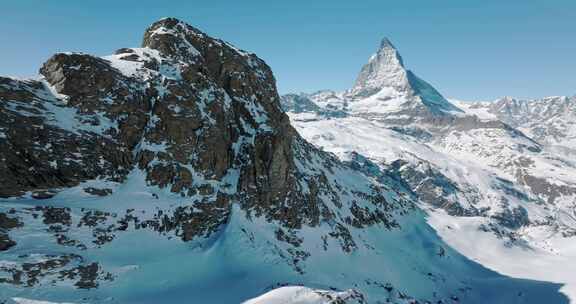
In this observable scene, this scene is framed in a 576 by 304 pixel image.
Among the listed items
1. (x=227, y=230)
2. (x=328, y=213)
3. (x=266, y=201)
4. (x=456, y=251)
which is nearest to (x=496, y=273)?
(x=456, y=251)

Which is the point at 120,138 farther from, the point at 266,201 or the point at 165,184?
the point at 266,201

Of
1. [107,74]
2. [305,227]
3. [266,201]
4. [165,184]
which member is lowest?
[305,227]

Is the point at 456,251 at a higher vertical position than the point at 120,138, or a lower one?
lower

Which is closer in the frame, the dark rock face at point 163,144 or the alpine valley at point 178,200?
the alpine valley at point 178,200

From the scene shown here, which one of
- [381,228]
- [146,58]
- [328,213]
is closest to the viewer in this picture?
[146,58]

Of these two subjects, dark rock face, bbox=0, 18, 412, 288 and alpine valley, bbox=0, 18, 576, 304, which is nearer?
alpine valley, bbox=0, 18, 576, 304

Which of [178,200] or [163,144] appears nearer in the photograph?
[178,200]

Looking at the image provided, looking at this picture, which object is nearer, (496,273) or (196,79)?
(196,79)

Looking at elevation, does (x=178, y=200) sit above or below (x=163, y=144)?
below

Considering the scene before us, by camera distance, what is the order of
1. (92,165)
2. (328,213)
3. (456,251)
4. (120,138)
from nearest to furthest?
(92,165) < (120,138) < (328,213) < (456,251)
